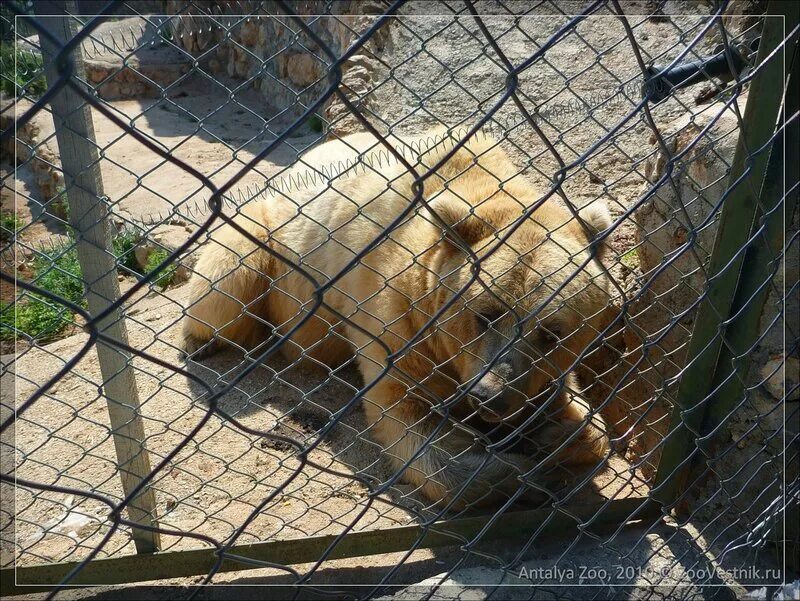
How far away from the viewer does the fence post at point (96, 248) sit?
2.01 meters

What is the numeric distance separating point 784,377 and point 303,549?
1.99 meters

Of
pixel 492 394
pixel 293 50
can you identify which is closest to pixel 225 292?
pixel 492 394

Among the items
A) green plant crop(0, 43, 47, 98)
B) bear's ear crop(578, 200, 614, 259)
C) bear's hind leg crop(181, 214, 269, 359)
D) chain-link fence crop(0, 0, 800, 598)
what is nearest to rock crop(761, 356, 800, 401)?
chain-link fence crop(0, 0, 800, 598)

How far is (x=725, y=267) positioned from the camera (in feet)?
8.01

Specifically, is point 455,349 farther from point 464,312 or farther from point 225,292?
point 225,292

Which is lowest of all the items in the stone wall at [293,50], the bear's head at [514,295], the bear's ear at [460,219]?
the bear's head at [514,295]

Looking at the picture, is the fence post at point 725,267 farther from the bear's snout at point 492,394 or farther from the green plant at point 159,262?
the green plant at point 159,262

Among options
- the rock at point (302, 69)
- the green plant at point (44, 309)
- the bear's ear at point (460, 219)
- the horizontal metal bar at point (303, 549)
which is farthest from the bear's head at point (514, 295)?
the rock at point (302, 69)

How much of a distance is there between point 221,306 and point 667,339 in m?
2.91

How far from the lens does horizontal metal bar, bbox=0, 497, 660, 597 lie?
261 centimetres

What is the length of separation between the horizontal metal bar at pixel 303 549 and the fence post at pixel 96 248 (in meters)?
0.11

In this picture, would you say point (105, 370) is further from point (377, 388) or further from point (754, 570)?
point (754, 570)

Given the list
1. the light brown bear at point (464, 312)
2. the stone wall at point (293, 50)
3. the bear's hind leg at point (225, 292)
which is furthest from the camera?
the stone wall at point (293, 50)

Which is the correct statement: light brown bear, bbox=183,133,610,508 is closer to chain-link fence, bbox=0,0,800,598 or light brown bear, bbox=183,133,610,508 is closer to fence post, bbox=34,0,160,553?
chain-link fence, bbox=0,0,800,598
